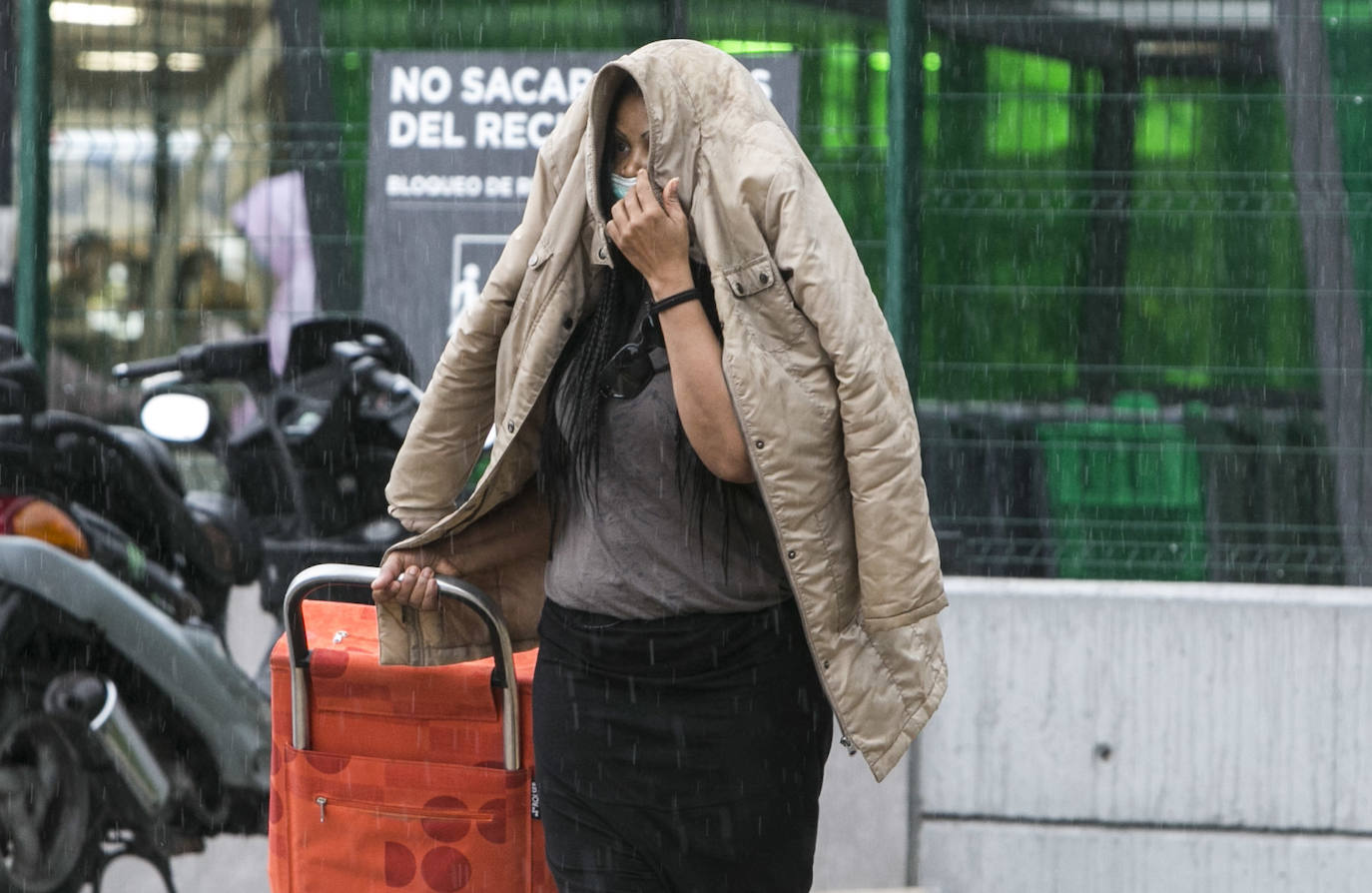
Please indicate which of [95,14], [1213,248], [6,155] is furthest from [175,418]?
[1213,248]

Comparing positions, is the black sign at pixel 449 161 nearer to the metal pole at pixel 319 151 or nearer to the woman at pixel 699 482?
the metal pole at pixel 319 151

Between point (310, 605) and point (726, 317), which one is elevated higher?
point (726, 317)

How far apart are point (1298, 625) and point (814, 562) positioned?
247 cm

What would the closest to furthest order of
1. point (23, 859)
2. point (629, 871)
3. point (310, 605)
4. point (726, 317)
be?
point (726, 317) → point (629, 871) → point (310, 605) → point (23, 859)

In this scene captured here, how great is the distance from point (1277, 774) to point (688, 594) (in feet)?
8.48

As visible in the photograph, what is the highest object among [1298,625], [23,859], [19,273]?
[19,273]

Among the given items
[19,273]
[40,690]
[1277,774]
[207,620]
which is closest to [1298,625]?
[1277,774]

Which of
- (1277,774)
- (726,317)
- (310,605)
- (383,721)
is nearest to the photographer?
(726,317)

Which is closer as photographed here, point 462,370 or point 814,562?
point 814,562

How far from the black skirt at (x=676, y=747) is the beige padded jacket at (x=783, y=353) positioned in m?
0.13

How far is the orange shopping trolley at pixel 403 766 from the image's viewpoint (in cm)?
307

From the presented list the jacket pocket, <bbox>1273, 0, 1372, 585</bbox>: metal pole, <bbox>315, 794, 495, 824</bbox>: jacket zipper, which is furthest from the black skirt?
<bbox>1273, 0, 1372, 585</bbox>: metal pole

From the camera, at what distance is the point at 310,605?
3.47 metres

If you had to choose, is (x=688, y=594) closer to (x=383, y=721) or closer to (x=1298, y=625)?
(x=383, y=721)
